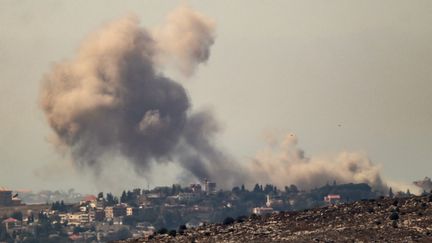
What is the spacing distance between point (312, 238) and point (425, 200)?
49.0 ft

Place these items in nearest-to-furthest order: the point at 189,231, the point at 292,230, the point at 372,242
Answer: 1. the point at 372,242
2. the point at 292,230
3. the point at 189,231

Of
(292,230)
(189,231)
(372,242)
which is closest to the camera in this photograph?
(372,242)

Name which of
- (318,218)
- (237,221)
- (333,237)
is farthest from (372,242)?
(237,221)

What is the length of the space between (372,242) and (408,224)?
5500 millimetres

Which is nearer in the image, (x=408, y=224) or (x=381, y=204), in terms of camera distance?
(x=408, y=224)

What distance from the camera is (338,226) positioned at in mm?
118938

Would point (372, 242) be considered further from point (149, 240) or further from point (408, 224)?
point (149, 240)

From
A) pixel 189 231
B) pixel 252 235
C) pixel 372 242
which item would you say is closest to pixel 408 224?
pixel 372 242

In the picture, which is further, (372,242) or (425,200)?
(425,200)

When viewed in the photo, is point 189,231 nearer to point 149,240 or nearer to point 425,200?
point 149,240

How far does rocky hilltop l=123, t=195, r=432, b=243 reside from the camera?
11462cm

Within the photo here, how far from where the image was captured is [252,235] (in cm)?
11988

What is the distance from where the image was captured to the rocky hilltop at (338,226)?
115 metres

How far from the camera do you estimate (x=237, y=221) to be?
129 meters
